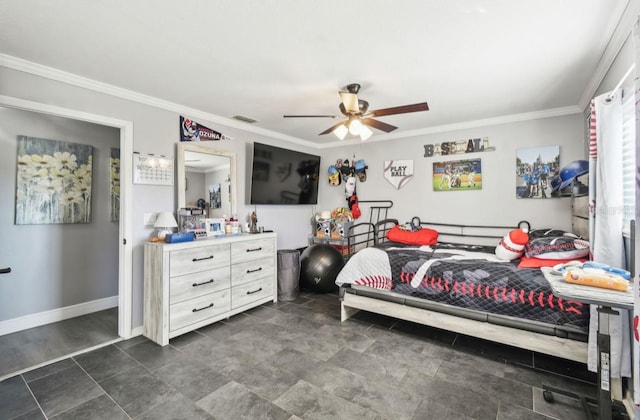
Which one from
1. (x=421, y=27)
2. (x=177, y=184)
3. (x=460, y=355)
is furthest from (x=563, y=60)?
(x=177, y=184)

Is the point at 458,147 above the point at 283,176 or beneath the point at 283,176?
above

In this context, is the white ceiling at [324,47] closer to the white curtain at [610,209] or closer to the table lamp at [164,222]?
the white curtain at [610,209]

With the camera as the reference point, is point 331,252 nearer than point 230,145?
No

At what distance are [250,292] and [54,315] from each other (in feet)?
6.90

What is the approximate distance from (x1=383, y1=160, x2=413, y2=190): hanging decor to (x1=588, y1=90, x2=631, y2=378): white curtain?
241 cm

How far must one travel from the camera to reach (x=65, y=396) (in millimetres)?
1891

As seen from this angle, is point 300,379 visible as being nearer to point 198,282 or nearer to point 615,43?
point 198,282

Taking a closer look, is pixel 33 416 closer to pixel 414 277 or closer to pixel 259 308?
pixel 259 308

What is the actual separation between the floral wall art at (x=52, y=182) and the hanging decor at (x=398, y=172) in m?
3.95

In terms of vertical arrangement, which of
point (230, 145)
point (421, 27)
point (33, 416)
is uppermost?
point (421, 27)

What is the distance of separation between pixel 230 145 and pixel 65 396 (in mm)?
2822

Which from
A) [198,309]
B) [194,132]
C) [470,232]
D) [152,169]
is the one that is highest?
[194,132]

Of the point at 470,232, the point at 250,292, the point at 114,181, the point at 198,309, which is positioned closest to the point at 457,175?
the point at 470,232

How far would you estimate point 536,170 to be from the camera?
3.44 metres
